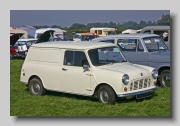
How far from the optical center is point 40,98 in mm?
8312

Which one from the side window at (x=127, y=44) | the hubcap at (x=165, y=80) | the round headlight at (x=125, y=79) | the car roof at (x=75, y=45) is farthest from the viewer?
the side window at (x=127, y=44)

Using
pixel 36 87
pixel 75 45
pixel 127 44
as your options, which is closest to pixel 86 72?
pixel 75 45

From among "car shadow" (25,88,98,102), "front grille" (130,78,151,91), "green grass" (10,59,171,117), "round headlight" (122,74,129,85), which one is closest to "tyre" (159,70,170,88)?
Answer: "green grass" (10,59,171,117)

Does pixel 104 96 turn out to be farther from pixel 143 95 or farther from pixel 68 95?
pixel 68 95

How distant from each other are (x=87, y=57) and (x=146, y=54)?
2.61 metres

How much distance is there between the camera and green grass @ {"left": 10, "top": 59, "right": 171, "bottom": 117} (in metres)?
6.99

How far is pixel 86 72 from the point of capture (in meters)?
7.70

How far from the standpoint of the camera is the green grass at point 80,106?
22.9 feet

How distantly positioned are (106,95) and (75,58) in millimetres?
1148

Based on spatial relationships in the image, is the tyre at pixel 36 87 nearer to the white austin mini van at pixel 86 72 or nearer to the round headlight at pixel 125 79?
the white austin mini van at pixel 86 72

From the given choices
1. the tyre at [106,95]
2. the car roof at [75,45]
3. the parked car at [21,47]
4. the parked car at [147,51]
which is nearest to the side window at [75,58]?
the car roof at [75,45]

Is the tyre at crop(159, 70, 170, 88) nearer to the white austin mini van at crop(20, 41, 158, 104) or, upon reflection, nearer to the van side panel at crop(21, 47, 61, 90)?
the white austin mini van at crop(20, 41, 158, 104)

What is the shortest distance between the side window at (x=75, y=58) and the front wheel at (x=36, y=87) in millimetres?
883

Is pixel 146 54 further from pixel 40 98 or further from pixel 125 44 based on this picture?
pixel 40 98
